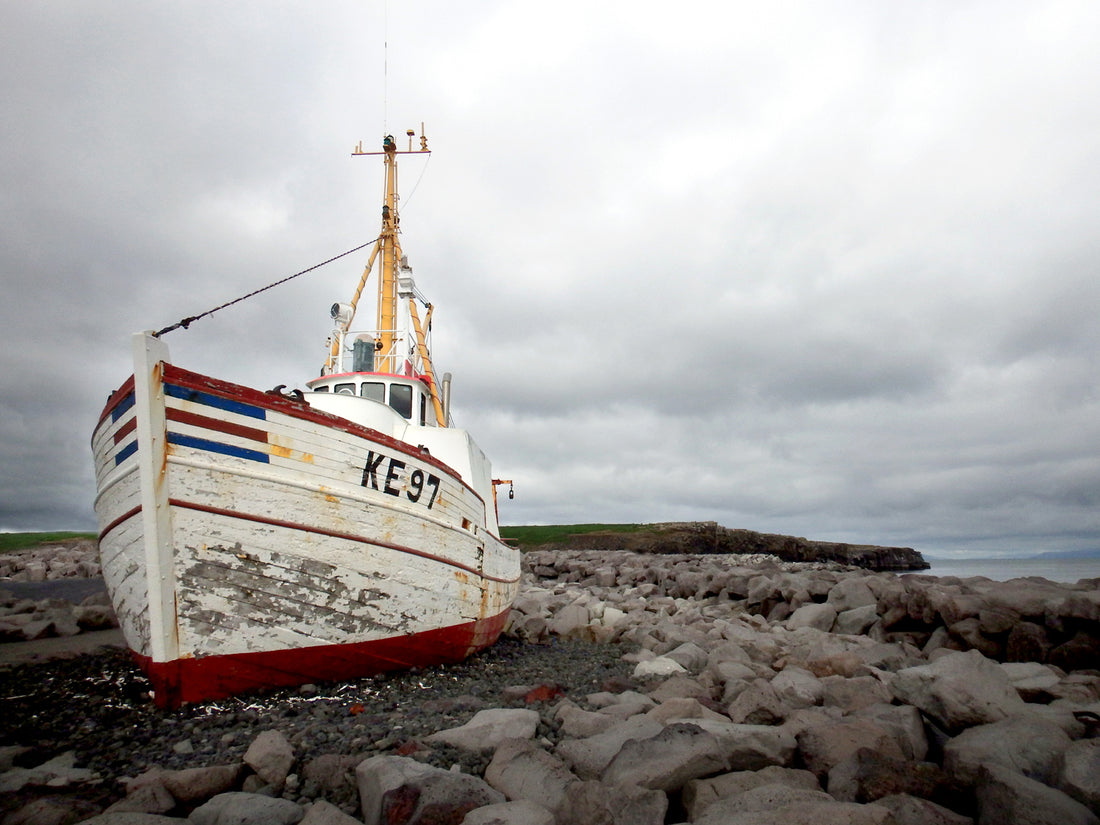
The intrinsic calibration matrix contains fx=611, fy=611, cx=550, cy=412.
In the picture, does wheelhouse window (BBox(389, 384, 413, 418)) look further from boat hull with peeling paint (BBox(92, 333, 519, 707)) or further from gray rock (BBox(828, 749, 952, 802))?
gray rock (BBox(828, 749, 952, 802))

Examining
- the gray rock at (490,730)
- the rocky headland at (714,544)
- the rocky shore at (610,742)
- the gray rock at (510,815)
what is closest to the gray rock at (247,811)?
the rocky shore at (610,742)

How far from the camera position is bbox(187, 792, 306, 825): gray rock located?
9.61ft

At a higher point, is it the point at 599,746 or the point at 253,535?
the point at 253,535

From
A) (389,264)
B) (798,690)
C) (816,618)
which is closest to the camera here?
(798,690)

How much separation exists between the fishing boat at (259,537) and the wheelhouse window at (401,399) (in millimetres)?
2550

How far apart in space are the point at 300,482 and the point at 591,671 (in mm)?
3854

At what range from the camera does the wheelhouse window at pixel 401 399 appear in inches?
352

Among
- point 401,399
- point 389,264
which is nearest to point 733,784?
point 401,399

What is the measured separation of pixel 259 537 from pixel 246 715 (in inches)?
52.9

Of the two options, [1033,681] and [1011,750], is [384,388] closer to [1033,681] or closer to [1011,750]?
[1011,750]

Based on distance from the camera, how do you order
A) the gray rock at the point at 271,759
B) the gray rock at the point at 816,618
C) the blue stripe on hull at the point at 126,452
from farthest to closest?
1. the gray rock at the point at 816,618
2. the blue stripe on hull at the point at 126,452
3. the gray rock at the point at 271,759

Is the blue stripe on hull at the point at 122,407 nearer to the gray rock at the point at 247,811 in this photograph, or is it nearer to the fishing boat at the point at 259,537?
the fishing boat at the point at 259,537

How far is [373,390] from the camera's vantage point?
8.92 metres

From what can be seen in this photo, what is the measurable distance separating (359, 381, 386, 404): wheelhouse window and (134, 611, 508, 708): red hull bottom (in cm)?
362
